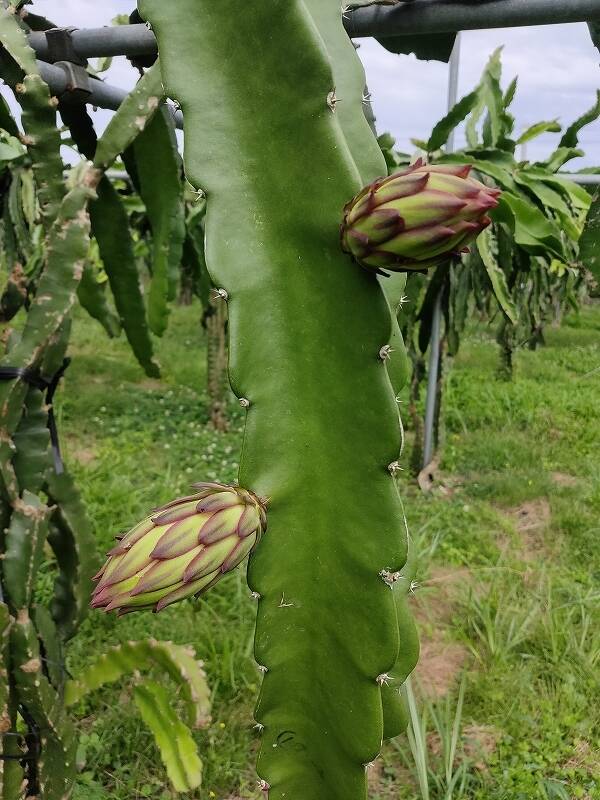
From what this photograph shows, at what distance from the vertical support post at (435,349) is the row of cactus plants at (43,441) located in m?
1.46

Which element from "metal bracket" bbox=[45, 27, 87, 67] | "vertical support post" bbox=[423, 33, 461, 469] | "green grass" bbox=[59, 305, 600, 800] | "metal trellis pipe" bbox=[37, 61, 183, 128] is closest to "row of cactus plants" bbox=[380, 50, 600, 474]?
"vertical support post" bbox=[423, 33, 461, 469]

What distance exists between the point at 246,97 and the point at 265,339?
18cm

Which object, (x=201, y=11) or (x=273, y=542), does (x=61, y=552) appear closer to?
(x=273, y=542)

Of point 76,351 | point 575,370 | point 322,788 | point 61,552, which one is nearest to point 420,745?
point 61,552

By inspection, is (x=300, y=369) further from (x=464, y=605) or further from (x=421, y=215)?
(x=464, y=605)

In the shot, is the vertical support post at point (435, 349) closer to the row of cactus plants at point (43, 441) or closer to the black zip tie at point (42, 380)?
the row of cactus plants at point (43, 441)

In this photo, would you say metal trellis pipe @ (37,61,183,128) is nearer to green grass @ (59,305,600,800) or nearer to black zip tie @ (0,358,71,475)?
black zip tie @ (0,358,71,475)

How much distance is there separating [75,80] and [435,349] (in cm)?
189

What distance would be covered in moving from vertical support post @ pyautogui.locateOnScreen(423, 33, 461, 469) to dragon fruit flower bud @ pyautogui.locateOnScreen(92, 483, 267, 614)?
2.08 metres

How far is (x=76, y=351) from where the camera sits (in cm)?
515

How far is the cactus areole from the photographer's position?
39 cm

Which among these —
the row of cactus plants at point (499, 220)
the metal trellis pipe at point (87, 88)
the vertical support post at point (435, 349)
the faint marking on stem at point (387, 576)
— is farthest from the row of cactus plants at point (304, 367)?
the vertical support post at point (435, 349)

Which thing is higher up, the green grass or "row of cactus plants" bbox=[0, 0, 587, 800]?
"row of cactus plants" bbox=[0, 0, 587, 800]

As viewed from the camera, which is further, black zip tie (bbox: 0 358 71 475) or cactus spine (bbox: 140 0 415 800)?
black zip tie (bbox: 0 358 71 475)
